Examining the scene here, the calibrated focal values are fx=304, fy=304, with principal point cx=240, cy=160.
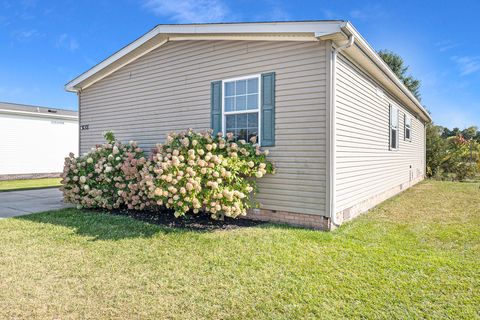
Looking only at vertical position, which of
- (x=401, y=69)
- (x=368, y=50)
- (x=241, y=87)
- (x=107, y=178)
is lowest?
(x=107, y=178)

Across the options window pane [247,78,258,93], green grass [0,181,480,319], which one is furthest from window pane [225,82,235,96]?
green grass [0,181,480,319]

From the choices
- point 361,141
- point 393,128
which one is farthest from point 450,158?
point 361,141

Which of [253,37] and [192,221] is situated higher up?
[253,37]

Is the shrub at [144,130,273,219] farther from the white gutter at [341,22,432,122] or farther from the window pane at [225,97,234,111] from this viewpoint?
the white gutter at [341,22,432,122]

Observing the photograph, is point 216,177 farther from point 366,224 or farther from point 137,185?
point 366,224

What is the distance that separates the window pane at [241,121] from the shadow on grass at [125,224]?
1852 mm

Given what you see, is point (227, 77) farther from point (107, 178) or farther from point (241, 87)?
point (107, 178)

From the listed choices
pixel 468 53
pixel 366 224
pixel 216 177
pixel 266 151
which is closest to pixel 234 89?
pixel 266 151

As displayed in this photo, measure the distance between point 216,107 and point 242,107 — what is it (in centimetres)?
62

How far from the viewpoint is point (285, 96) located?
547 cm

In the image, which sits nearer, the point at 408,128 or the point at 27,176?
the point at 408,128

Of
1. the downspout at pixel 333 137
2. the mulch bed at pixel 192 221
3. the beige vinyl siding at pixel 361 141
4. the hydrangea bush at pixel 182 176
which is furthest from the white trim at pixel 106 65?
the beige vinyl siding at pixel 361 141

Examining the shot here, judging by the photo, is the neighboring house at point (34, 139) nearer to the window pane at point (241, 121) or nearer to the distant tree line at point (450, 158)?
the window pane at point (241, 121)

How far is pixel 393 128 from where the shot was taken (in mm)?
9094
